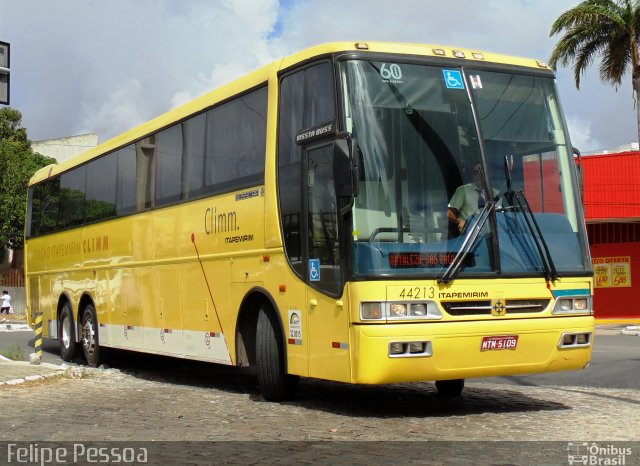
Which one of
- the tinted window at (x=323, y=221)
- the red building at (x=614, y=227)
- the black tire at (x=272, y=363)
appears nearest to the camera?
the tinted window at (x=323, y=221)

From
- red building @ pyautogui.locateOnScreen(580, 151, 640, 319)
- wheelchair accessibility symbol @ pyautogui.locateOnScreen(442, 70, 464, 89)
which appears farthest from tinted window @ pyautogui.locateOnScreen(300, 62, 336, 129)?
red building @ pyautogui.locateOnScreen(580, 151, 640, 319)

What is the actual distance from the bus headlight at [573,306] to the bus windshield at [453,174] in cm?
30

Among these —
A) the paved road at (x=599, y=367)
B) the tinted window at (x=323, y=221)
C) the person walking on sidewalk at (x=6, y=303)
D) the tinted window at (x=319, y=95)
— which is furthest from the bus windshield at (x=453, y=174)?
the person walking on sidewalk at (x=6, y=303)

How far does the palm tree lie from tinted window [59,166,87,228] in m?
20.0

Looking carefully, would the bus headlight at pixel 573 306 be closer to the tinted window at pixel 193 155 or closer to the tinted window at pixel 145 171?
the tinted window at pixel 193 155

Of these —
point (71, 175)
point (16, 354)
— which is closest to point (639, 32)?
point (71, 175)

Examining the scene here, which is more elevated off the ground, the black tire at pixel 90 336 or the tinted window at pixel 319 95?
the tinted window at pixel 319 95

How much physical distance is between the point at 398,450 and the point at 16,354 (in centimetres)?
1233

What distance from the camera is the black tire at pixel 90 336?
51.7 feet

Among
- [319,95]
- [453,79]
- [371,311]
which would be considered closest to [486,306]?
[371,311]

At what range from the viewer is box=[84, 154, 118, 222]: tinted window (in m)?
15.1

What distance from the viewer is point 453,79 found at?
361 inches

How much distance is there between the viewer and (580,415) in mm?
9055

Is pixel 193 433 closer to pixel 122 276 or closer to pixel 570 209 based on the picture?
pixel 570 209
